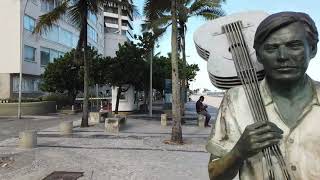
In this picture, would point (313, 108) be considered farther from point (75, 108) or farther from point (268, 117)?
point (75, 108)

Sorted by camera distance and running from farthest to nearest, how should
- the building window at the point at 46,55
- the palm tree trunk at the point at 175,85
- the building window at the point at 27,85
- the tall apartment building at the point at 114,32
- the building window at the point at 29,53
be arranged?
the tall apartment building at the point at 114,32 < the building window at the point at 46,55 < the building window at the point at 29,53 < the building window at the point at 27,85 < the palm tree trunk at the point at 175,85

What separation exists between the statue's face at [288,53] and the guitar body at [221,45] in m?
0.37

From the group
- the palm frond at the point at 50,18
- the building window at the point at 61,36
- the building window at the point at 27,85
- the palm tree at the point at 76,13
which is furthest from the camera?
the building window at the point at 61,36

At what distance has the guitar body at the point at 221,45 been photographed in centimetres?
234

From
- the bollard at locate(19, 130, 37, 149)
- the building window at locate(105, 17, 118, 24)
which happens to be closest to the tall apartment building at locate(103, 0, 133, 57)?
the building window at locate(105, 17, 118, 24)

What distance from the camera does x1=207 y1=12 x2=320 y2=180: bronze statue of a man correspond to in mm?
1783

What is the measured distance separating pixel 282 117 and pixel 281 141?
0.10m

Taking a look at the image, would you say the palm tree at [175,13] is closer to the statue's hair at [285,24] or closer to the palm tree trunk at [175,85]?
the palm tree trunk at [175,85]

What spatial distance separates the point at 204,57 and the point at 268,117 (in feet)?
2.56

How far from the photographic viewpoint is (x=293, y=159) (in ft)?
5.98

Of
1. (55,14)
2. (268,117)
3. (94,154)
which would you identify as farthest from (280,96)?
(55,14)

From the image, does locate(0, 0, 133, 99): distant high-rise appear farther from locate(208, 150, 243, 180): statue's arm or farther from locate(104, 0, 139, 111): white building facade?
locate(208, 150, 243, 180): statue's arm

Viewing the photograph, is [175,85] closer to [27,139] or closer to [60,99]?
[27,139]

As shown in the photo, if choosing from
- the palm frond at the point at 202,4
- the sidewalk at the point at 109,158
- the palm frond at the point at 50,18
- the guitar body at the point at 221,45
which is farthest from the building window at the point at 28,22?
the guitar body at the point at 221,45
